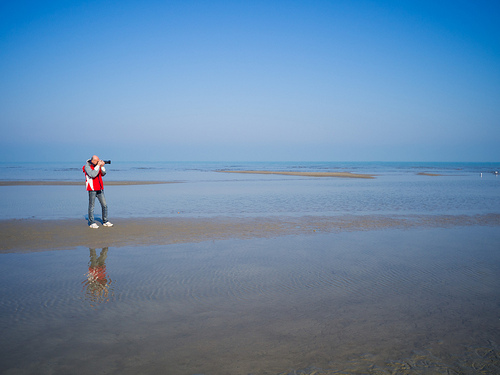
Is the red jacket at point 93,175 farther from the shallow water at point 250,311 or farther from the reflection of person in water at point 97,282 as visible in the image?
the reflection of person in water at point 97,282

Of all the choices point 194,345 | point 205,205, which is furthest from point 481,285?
point 205,205

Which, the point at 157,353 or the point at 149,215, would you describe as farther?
the point at 149,215

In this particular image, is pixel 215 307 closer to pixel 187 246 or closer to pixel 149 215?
pixel 187 246

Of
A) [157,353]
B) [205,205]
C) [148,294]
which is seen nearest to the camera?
[157,353]

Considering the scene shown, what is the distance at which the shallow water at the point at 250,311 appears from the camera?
355 centimetres

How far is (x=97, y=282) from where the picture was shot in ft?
19.5

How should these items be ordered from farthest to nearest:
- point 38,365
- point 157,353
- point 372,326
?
point 372,326 → point 157,353 → point 38,365

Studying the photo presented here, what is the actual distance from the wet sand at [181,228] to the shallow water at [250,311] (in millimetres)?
1192

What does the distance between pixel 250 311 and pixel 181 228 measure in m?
6.72

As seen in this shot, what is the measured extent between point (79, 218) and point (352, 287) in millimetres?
11019

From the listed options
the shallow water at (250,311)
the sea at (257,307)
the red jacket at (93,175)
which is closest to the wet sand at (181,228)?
the sea at (257,307)

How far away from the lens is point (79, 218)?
12.9 m

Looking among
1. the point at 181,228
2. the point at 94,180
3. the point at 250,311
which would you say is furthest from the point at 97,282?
the point at 94,180

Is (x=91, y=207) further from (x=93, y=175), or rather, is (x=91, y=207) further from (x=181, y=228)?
(x=181, y=228)
